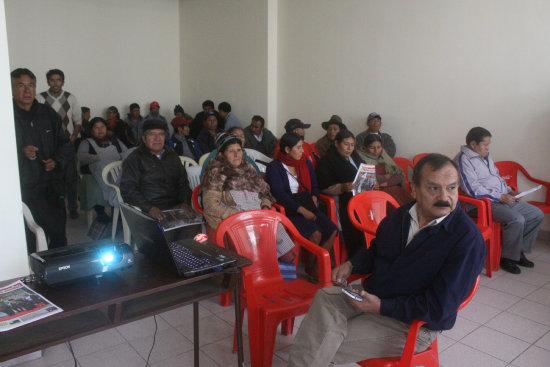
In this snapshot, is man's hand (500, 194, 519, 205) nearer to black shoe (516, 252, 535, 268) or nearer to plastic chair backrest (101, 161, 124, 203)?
black shoe (516, 252, 535, 268)

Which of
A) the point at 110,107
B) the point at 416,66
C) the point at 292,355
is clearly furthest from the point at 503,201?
the point at 110,107

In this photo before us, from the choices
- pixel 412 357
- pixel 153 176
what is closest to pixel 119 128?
pixel 153 176

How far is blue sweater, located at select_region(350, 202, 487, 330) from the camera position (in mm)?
1446

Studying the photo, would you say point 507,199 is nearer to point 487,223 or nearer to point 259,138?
point 487,223

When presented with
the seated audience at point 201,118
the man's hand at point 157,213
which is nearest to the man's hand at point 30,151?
the man's hand at point 157,213

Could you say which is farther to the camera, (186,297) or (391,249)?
(391,249)

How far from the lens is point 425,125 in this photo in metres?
4.95

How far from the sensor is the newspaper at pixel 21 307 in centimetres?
116

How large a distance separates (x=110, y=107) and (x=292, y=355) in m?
7.10

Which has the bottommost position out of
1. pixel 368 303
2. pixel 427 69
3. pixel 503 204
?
pixel 503 204

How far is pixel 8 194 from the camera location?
6.68ft

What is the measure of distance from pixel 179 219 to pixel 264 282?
1198mm

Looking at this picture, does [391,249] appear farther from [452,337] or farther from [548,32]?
[548,32]

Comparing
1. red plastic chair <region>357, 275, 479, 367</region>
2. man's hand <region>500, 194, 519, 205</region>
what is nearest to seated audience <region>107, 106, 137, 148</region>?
man's hand <region>500, 194, 519, 205</region>
